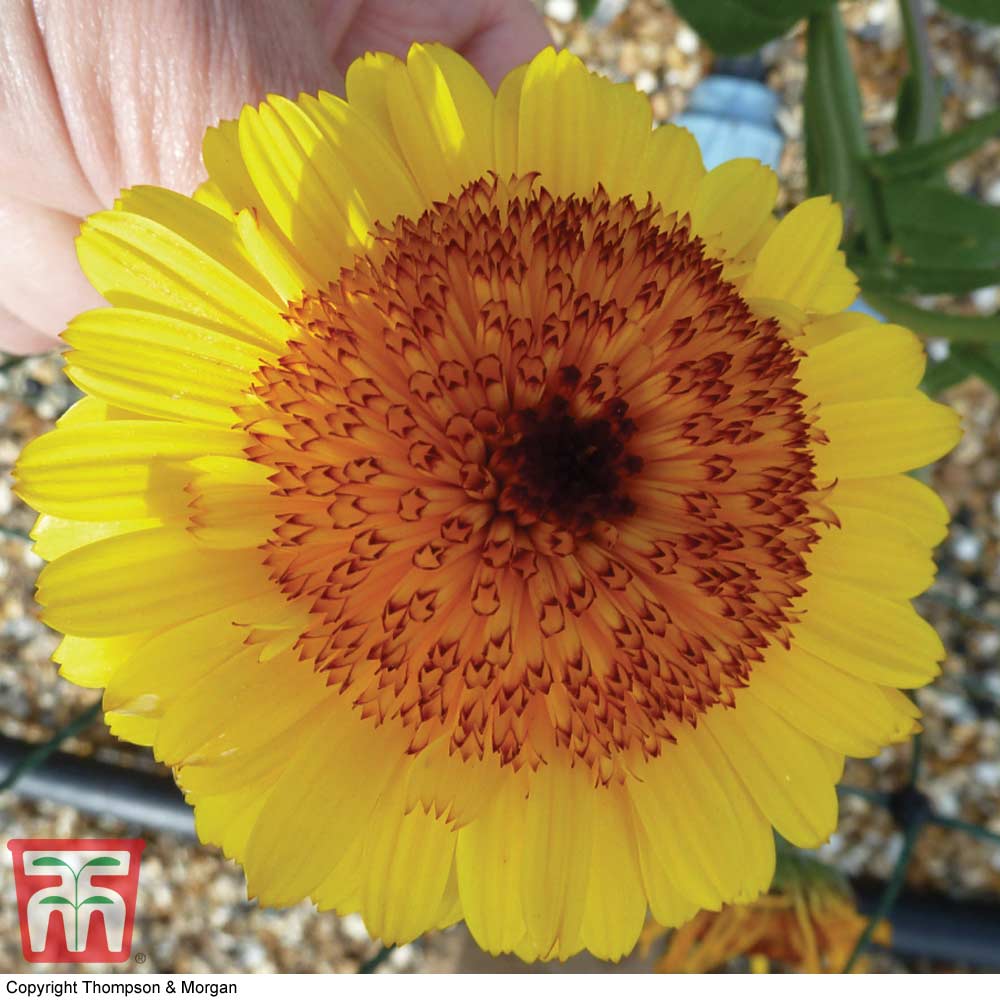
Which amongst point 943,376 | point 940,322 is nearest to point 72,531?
point 940,322

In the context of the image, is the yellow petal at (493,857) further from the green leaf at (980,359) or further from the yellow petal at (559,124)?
the green leaf at (980,359)

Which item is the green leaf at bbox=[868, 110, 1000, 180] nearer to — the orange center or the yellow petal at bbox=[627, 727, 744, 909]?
the orange center

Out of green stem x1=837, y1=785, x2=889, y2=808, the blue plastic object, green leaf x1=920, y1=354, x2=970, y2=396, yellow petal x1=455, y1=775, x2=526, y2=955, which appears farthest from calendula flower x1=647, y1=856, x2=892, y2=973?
the blue plastic object

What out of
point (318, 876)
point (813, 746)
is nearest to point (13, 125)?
point (318, 876)

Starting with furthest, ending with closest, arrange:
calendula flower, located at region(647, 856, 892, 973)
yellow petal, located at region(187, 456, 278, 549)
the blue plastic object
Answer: the blue plastic object < calendula flower, located at region(647, 856, 892, 973) < yellow petal, located at region(187, 456, 278, 549)

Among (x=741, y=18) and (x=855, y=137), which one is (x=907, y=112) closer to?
(x=855, y=137)

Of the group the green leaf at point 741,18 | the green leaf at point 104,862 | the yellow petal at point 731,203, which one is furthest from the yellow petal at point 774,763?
the green leaf at point 104,862
